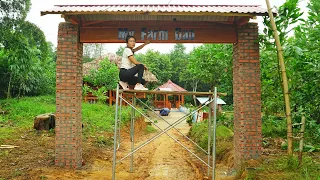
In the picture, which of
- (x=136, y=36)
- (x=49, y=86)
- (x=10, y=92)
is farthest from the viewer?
(x=49, y=86)

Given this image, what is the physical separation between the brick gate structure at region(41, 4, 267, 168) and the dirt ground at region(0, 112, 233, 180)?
1.72ft

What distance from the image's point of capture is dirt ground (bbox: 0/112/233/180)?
5.89m

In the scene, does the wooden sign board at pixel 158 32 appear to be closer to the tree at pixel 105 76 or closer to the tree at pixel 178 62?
the tree at pixel 105 76

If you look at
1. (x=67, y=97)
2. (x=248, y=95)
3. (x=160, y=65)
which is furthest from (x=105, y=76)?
(x=160, y=65)

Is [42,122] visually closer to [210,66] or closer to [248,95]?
[210,66]

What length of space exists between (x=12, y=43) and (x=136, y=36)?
10.5 metres

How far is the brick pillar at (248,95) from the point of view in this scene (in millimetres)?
6105

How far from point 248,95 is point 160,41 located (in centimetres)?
228

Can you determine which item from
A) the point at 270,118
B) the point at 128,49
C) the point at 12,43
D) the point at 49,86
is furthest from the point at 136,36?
the point at 49,86

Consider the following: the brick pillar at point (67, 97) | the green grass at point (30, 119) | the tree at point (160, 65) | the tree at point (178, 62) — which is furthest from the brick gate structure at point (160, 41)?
the tree at point (178, 62)

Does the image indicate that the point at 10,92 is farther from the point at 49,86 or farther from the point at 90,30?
the point at 90,30

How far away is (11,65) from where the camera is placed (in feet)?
49.7

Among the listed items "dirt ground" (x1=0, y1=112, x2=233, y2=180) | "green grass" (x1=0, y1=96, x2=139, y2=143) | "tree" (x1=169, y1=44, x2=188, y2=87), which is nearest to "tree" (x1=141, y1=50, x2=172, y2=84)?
"tree" (x1=169, y1=44, x2=188, y2=87)

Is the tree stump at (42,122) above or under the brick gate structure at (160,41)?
under
